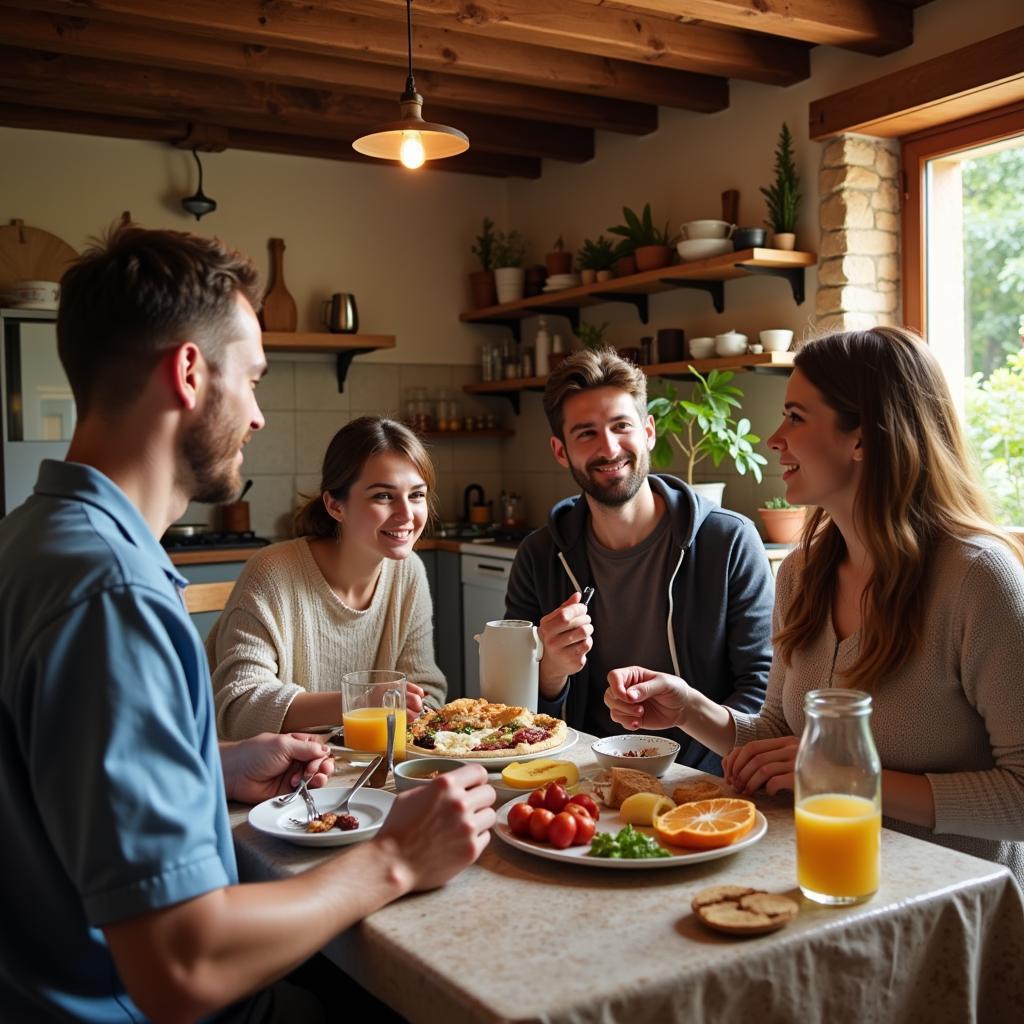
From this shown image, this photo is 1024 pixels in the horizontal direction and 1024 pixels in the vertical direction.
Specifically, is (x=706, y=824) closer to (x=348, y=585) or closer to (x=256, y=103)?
(x=348, y=585)

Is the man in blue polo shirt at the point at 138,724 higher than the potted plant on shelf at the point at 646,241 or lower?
lower

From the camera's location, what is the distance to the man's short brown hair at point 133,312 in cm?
114

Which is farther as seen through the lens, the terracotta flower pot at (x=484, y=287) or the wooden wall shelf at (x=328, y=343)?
the terracotta flower pot at (x=484, y=287)

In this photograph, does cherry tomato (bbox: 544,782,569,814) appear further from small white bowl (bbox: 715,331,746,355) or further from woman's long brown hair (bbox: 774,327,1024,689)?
small white bowl (bbox: 715,331,746,355)

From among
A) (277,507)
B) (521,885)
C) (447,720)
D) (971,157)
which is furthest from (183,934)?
(277,507)

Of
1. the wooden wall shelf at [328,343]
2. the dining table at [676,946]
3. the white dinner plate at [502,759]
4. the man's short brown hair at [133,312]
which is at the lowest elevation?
the dining table at [676,946]

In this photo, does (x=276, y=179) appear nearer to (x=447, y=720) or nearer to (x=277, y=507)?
(x=277, y=507)

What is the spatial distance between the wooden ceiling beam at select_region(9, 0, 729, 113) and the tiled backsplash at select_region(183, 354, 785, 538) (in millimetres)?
1701

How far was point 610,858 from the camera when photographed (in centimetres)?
123

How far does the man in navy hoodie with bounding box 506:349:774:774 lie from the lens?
2.44m

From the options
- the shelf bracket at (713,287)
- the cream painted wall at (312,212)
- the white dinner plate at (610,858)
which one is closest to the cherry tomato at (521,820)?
the white dinner plate at (610,858)

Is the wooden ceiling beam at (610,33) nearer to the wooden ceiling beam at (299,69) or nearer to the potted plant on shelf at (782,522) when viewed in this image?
the wooden ceiling beam at (299,69)

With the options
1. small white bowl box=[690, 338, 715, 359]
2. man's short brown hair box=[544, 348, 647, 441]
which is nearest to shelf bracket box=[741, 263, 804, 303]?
small white bowl box=[690, 338, 715, 359]

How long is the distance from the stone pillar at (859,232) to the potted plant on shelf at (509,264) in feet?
6.38
